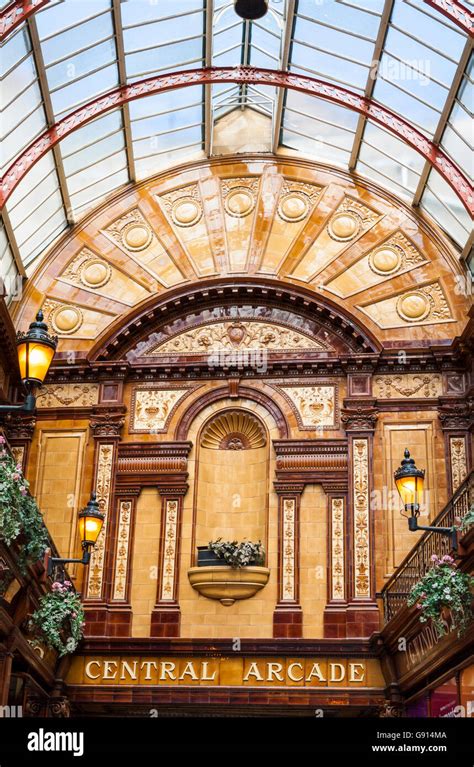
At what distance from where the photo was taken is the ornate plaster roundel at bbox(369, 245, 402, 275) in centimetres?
2509

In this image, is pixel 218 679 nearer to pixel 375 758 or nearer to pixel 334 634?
pixel 334 634

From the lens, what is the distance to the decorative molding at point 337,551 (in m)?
22.2

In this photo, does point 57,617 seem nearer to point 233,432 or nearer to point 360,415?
point 233,432

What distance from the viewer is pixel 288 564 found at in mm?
22578

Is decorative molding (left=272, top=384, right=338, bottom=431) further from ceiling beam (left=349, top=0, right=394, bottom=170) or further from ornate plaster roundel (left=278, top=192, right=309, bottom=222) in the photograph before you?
ceiling beam (left=349, top=0, right=394, bottom=170)

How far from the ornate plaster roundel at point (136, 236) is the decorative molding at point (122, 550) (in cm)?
660

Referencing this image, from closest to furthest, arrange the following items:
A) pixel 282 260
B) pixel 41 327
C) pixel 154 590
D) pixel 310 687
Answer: pixel 41 327 < pixel 310 687 < pixel 154 590 < pixel 282 260

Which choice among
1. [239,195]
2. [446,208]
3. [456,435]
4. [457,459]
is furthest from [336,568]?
[239,195]

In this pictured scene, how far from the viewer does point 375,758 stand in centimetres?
656

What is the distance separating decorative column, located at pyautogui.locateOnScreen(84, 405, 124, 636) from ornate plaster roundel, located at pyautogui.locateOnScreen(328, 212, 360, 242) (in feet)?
22.1

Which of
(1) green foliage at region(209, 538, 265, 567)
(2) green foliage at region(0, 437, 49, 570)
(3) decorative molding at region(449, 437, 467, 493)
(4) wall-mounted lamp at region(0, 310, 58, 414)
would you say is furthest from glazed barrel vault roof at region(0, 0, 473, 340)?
(4) wall-mounted lamp at region(0, 310, 58, 414)

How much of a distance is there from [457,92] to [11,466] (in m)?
13.1

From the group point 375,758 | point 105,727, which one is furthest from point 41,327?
point 375,758

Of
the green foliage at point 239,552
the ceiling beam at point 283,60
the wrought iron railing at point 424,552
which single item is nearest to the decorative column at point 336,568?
the wrought iron railing at point 424,552
